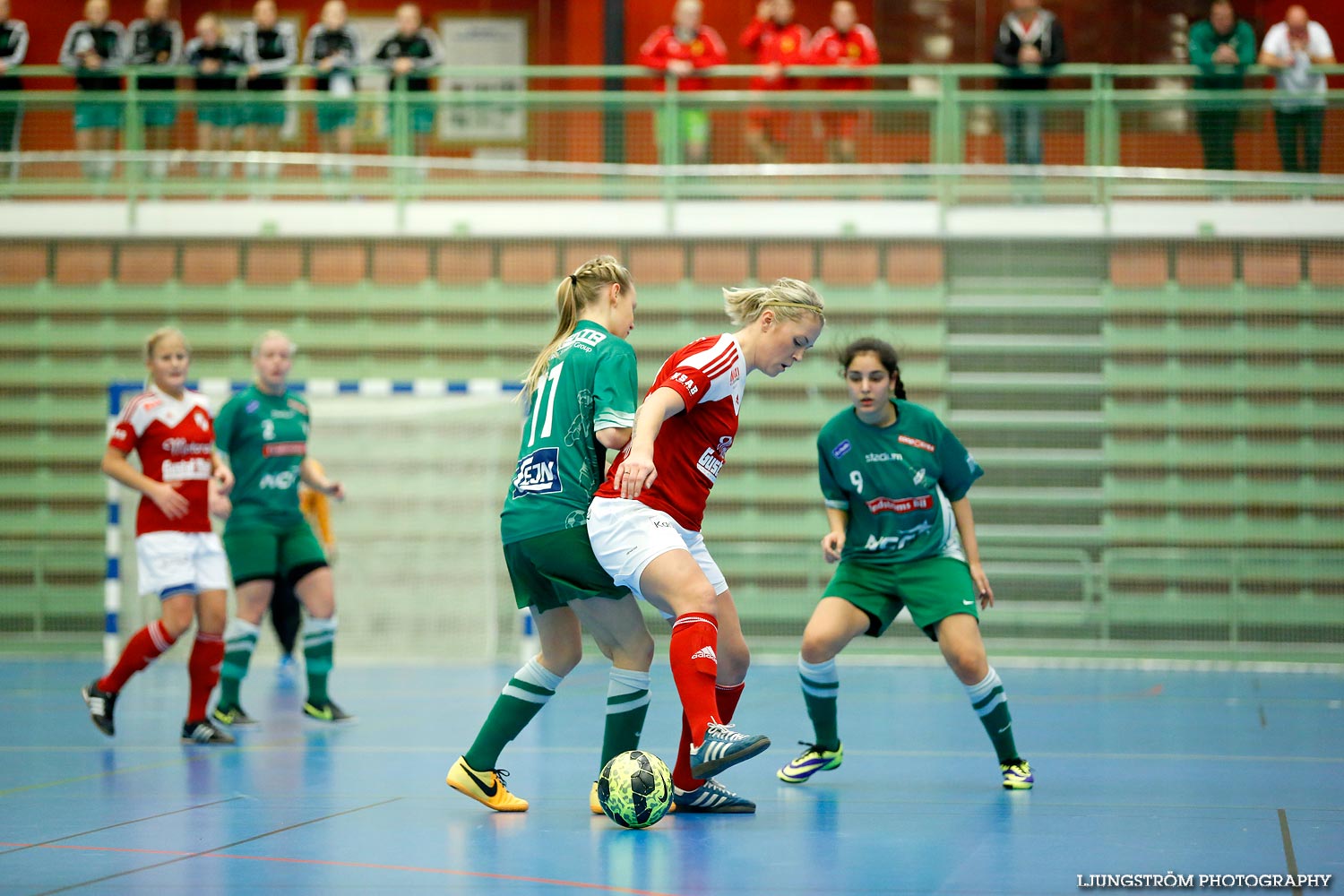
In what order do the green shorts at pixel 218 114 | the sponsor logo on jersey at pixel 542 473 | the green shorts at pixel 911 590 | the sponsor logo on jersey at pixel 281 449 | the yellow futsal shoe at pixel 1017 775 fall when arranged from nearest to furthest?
1. the sponsor logo on jersey at pixel 542 473
2. the yellow futsal shoe at pixel 1017 775
3. the green shorts at pixel 911 590
4. the sponsor logo on jersey at pixel 281 449
5. the green shorts at pixel 218 114

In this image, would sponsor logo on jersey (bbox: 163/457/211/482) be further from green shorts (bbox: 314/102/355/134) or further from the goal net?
green shorts (bbox: 314/102/355/134)

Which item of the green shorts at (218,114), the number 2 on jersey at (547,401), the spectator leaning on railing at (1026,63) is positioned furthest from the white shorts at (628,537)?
the green shorts at (218,114)

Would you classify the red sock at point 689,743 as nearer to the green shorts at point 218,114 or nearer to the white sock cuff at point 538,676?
the white sock cuff at point 538,676

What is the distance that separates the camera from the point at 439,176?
12.4 m

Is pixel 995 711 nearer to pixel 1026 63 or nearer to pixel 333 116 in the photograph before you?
pixel 1026 63

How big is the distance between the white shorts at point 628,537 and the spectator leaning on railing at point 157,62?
9136 mm

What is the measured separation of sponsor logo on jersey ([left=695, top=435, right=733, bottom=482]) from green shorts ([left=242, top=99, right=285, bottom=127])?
8600 millimetres

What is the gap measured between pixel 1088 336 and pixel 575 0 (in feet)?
20.9

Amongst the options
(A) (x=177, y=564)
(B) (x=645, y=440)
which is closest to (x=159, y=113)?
(A) (x=177, y=564)

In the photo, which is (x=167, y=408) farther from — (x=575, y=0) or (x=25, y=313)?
(x=575, y=0)

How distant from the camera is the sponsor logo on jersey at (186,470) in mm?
7012

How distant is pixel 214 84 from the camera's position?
1238 centimetres

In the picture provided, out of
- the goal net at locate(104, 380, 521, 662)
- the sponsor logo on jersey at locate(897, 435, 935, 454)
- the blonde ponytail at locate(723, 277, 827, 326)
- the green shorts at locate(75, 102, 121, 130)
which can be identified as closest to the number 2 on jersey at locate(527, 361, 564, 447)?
the blonde ponytail at locate(723, 277, 827, 326)

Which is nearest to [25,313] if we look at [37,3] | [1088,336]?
[37,3]
